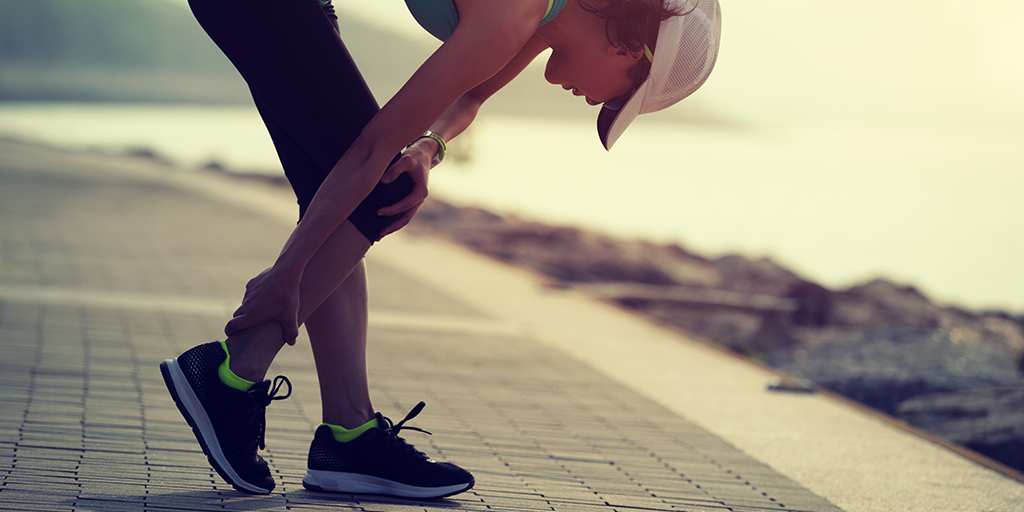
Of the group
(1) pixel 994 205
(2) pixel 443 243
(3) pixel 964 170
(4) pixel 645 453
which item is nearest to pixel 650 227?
(2) pixel 443 243

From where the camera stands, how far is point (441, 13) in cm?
211

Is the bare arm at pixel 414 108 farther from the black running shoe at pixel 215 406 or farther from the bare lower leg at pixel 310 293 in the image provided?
the black running shoe at pixel 215 406

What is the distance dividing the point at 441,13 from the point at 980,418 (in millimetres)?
3857

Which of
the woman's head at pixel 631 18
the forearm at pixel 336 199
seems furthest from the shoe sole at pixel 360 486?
the woman's head at pixel 631 18

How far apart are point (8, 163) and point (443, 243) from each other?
30.1 ft

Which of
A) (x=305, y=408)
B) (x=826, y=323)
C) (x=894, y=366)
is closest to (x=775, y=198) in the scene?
(x=826, y=323)

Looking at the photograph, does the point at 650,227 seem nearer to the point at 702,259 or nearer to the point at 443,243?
the point at 702,259

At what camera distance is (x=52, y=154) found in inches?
834

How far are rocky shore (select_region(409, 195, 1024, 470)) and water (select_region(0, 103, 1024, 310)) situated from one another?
2.73 m

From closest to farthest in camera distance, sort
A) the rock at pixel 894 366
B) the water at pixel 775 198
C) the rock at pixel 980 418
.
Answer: the rock at pixel 980 418, the rock at pixel 894 366, the water at pixel 775 198

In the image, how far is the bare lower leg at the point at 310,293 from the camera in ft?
7.29

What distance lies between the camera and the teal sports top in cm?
209

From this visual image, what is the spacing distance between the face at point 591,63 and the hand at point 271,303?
783 millimetres

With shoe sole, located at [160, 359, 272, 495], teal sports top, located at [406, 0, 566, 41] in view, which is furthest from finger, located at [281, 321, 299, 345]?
teal sports top, located at [406, 0, 566, 41]
